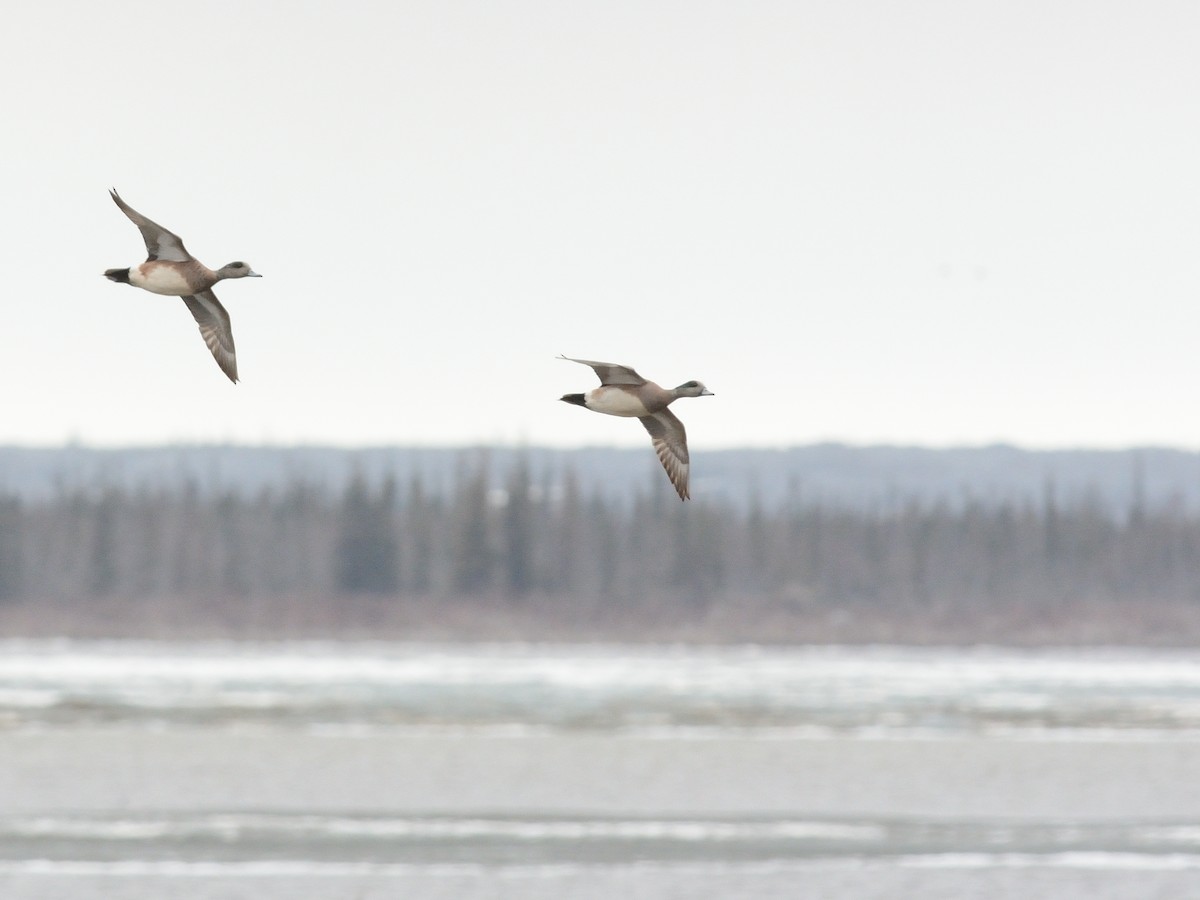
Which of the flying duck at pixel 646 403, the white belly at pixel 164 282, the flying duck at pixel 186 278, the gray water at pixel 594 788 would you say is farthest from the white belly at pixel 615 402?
the gray water at pixel 594 788

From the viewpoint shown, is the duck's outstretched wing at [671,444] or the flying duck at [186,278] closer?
the duck's outstretched wing at [671,444]

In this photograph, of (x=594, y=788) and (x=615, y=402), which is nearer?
(x=615, y=402)

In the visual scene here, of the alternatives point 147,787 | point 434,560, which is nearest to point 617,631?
point 434,560

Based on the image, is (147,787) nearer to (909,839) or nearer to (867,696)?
(909,839)

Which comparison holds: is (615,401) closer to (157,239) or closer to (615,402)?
(615,402)

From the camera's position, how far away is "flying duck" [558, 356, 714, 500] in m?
3.28

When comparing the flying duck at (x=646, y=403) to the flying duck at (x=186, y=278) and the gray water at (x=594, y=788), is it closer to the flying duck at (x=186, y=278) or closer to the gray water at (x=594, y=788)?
the flying duck at (x=186, y=278)

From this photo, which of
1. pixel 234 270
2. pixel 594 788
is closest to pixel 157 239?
pixel 234 270

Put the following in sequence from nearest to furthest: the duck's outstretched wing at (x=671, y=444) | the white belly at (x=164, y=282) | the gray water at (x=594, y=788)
A: the duck's outstretched wing at (x=671, y=444) → the white belly at (x=164, y=282) → the gray water at (x=594, y=788)

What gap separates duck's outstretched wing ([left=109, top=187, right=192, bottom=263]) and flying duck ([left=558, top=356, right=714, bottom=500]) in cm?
66

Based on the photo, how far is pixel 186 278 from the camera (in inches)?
130

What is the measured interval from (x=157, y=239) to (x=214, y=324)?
7.3 inches

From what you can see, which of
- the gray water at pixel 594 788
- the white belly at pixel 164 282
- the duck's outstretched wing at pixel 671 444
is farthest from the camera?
the gray water at pixel 594 788

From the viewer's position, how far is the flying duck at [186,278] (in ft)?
10.8
